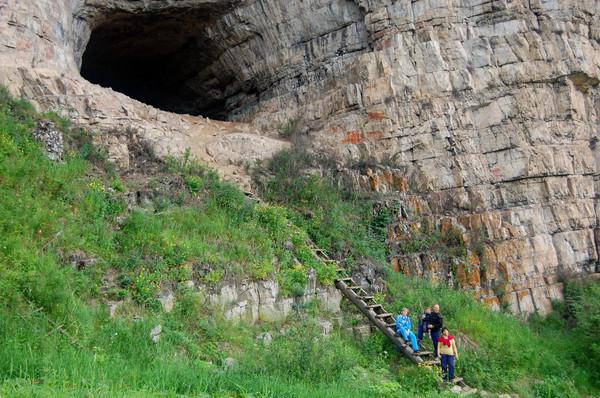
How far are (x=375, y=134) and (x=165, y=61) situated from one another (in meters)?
9.93

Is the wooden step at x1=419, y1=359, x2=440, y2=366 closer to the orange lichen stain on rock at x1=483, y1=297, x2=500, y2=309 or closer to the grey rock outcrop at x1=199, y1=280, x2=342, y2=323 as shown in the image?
the grey rock outcrop at x1=199, y1=280, x2=342, y2=323

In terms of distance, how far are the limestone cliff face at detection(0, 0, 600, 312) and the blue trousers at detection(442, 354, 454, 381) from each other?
156 inches

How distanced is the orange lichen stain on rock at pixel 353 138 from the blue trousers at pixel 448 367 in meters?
7.68

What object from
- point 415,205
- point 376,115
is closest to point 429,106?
point 376,115

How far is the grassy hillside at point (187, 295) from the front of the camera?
619 centimetres

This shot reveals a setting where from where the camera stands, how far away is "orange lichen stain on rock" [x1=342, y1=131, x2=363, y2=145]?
50.8 feet

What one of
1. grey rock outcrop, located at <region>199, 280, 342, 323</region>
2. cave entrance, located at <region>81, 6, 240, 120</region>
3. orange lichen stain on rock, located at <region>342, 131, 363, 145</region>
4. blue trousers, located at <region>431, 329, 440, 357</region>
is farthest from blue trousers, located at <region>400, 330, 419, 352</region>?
cave entrance, located at <region>81, 6, 240, 120</region>

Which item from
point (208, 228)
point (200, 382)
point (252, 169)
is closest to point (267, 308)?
point (208, 228)

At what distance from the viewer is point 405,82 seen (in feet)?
50.5

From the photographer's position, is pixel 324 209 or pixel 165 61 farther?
pixel 165 61

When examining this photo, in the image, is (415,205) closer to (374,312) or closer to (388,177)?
(388,177)

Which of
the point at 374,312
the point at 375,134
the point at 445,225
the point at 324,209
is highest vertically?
the point at 375,134

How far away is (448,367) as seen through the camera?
30.0 feet

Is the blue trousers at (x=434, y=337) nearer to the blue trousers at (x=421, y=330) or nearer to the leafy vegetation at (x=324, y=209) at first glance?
the blue trousers at (x=421, y=330)
